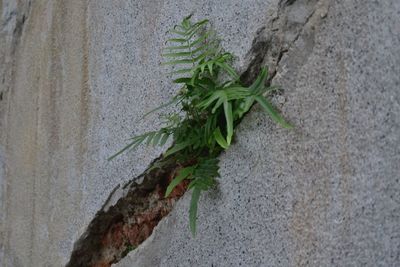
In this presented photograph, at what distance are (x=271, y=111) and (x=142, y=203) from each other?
0.65 metres

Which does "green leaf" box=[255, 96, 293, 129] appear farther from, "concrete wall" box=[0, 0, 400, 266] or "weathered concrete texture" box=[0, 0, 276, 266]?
"weathered concrete texture" box=[0, 0, 276, 266]

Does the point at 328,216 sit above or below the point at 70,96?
above

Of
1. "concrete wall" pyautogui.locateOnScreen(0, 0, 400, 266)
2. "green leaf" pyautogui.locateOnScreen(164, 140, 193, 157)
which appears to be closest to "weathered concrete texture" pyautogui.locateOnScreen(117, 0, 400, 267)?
"concrete wall" pyautogui.locateOnScreen(0, 0, 400, 266)

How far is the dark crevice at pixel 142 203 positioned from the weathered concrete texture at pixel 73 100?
0.10 feet

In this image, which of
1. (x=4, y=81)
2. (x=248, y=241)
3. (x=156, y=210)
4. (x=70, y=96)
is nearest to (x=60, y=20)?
(x=70, y=96)

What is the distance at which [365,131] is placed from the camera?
1.05m

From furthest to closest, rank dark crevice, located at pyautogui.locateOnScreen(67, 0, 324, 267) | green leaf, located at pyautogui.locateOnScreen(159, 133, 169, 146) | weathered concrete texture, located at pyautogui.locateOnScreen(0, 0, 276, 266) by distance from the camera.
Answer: weathered concrete texture, located at pyautogui.locateOnScreen(0, 0, 276, 266) < green leaf, located at pyautogui.locateOnScreen(159, 133, 169, 146) < dark crevice, located at pyautogui.locateOnScreen(67, 0, 324, 267)

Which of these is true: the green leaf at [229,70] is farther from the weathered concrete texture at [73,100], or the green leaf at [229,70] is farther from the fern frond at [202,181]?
the fern frond at [202,181]

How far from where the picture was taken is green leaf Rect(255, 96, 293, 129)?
1.19 meters

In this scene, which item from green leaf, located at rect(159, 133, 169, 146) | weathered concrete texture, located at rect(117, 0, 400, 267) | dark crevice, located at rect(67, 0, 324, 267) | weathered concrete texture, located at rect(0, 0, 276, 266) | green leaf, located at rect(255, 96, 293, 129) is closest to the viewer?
weathered concrete texture, located at rect(117, 0, 400, 267)

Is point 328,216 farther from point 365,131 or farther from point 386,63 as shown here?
Result: point 386,63

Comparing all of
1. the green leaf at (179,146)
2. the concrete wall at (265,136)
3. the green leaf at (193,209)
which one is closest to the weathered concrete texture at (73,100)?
the concrete wall at (265,136)

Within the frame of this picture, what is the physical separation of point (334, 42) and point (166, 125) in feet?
1.84

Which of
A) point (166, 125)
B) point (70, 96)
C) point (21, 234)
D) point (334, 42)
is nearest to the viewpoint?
point (334, 42)
